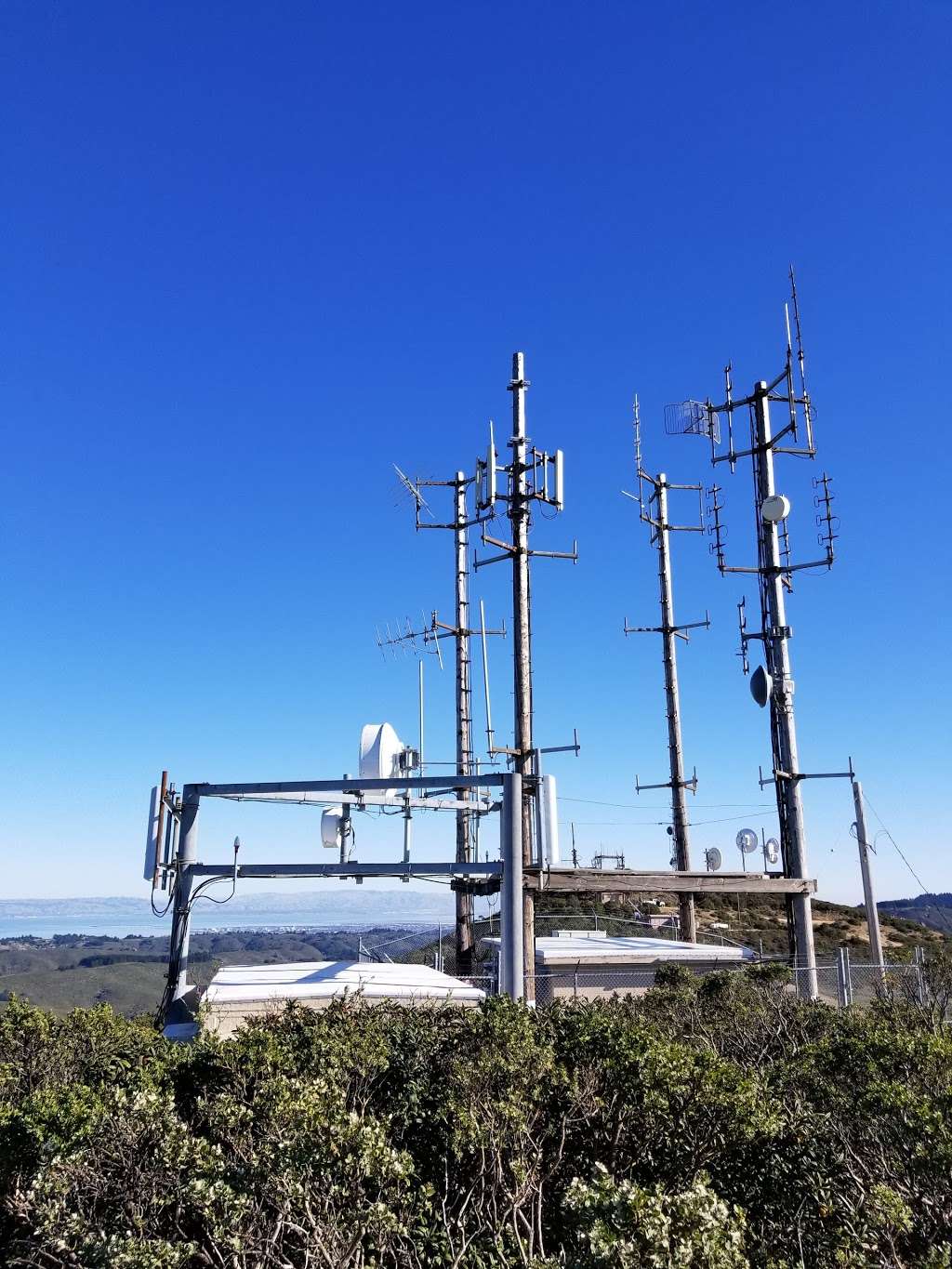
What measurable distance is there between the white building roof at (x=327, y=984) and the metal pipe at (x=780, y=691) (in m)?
8.78

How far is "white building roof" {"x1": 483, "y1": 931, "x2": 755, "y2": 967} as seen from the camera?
73.8 feet

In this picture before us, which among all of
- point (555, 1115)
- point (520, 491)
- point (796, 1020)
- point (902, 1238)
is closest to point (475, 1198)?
point (555, 1115)

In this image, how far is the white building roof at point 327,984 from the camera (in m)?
14.0

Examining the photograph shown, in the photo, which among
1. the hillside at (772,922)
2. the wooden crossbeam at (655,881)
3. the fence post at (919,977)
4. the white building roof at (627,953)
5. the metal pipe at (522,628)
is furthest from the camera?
the hillside at (772,922)

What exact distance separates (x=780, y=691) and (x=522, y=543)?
7.98m

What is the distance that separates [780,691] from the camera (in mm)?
22578

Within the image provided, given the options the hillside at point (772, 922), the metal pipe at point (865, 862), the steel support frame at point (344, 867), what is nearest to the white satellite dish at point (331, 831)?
the steel support frame at point (344, 867)

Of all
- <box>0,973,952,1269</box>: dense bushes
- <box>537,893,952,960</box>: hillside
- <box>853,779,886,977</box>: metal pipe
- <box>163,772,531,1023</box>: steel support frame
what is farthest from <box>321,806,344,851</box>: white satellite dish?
<box>537,893,952,960</box>: hillside

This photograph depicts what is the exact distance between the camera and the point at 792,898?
21.2 m

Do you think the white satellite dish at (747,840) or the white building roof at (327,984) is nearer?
the white building roof at (327,984)

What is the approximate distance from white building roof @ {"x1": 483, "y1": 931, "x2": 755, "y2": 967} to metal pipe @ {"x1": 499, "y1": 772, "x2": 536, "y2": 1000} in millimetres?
8467

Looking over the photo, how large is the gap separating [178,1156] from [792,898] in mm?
17695

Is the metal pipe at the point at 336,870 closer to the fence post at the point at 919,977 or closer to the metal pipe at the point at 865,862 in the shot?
the fence post at the point at 919,977

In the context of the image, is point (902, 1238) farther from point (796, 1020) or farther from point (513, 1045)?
point (796, 1020)
